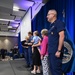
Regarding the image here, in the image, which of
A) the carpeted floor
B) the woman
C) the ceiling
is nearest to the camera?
the woman

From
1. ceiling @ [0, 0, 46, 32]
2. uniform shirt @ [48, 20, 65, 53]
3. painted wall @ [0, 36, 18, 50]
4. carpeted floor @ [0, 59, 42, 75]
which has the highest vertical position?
ceiling @ [0, 0, 46, 32]

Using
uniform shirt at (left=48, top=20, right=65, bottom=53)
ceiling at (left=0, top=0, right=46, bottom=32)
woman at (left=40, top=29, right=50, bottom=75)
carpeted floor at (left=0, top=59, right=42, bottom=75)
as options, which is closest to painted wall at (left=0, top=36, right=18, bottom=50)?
ceiling at (left=0, top=0, right=46, bottom=32)

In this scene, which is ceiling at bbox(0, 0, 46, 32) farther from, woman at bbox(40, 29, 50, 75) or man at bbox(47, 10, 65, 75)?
man at bbox(47, 10, 65, 75)

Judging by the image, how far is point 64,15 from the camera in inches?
141

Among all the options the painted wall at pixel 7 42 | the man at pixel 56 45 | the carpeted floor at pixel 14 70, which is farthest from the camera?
the painted wall at pixel 7 42

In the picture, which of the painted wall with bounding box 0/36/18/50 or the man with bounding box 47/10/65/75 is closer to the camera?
the man with bounding box 47/10/65/75

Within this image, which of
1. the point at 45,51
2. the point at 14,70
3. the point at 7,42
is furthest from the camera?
the point at 7,42

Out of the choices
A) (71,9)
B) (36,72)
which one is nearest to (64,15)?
(71,9)

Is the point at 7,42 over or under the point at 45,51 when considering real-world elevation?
under

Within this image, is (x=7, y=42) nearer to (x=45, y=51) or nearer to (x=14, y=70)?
(x=14, y=70)

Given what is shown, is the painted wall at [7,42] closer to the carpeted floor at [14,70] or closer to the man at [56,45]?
the carpeted floor at [14,70]

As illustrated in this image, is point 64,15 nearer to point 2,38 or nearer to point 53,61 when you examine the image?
point 53,61

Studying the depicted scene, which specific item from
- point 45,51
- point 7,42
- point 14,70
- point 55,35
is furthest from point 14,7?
point 7,42

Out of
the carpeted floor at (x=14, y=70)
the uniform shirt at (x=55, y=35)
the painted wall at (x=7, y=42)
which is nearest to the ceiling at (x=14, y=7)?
the carpeted floor at (x=14, y=70)
